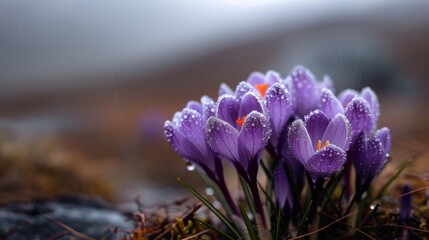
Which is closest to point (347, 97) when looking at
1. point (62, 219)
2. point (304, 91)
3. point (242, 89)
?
point (304, 91)

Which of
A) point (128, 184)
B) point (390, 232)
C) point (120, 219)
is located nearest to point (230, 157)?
point (390, 232)

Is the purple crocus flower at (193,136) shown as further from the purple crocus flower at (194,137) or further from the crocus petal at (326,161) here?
the crocus petal at (326,161)

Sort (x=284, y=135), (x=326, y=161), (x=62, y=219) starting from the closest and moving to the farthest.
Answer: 1. (x=326, y=161)
2. (x=284, y=135)
3. (x=62, y=219)

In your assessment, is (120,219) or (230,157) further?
(120,219)

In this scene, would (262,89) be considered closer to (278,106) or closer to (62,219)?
(278,106)

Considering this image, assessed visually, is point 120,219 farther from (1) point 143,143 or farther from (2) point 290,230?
(1) point 143,143

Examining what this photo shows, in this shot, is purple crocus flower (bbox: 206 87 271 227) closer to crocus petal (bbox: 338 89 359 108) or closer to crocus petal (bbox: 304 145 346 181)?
crocus petal (bbox: 304 145 346 181)

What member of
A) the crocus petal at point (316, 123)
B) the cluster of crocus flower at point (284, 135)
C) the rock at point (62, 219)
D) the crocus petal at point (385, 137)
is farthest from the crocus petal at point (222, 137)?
the rock at point (62, 219)
